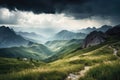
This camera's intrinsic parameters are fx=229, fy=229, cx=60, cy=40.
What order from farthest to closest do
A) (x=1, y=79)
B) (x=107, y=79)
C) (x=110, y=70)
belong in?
1. (x=1, y=79)
2. (x=110, y=70)
3. (x=107, y=79)

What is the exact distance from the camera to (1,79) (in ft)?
102

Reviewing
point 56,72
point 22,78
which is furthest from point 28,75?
point 56,72

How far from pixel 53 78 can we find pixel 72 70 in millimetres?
9429

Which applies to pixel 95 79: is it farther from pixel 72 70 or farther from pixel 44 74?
pixel 72 70

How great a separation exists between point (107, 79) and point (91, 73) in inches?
144

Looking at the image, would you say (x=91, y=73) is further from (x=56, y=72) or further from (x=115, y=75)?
(x=56, y=72)

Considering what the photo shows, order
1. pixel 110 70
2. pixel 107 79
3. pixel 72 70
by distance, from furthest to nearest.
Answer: pixel 72 70 < pixel 110 70 < pixel 107 79

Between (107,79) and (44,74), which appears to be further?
(44,74)

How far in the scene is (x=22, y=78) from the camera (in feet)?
93.9

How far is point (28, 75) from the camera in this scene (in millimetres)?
29312

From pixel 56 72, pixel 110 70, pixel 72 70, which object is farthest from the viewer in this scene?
pixel 72 70

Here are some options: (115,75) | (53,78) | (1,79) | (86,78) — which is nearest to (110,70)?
(115,75)

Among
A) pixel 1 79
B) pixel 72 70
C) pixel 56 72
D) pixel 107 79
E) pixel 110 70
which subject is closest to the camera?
pixel 107 79

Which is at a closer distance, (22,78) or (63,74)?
(22,78)
